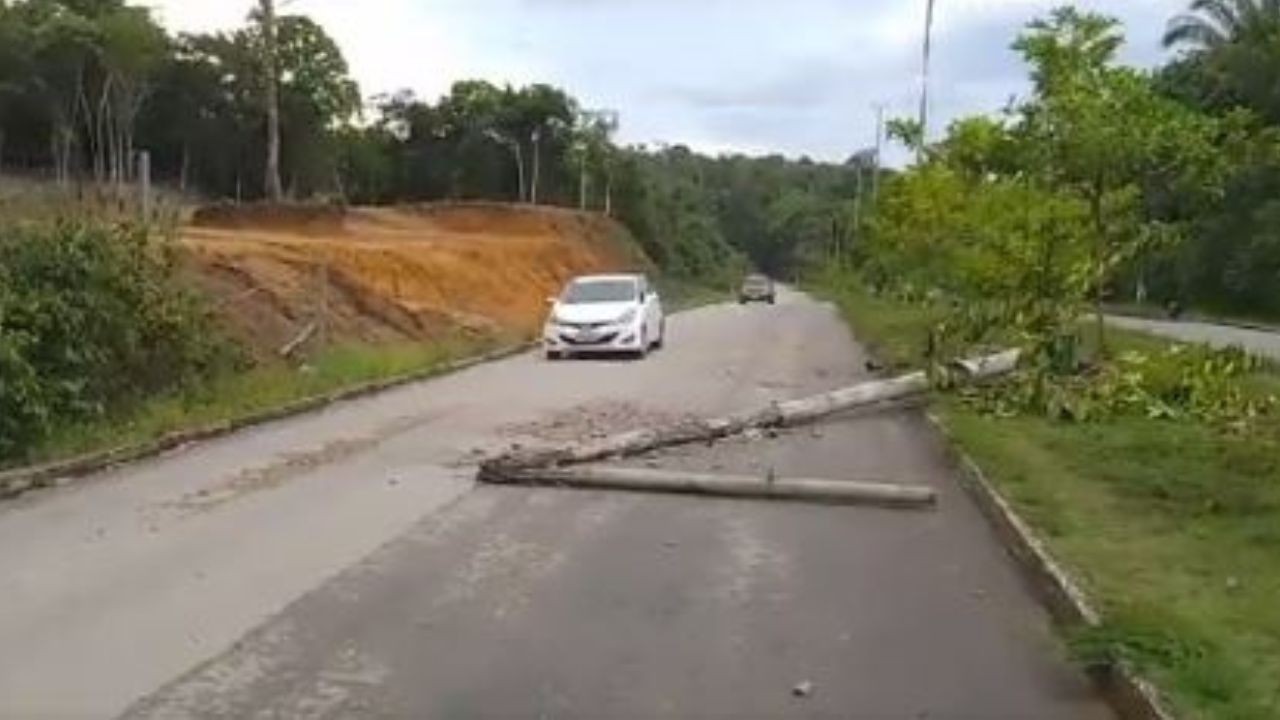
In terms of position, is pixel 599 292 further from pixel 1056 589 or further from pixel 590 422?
pixel 1056 589

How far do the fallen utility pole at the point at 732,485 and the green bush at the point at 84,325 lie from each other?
4.20 metres

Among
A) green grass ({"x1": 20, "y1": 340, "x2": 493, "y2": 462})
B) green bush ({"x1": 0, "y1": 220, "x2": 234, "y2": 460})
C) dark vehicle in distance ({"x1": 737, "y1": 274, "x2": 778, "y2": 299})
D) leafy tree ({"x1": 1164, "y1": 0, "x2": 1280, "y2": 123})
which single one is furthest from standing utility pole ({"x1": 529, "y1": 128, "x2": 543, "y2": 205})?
green bush ({"x1": 0, "y1": 220, "x2": 234, "y2": 460})

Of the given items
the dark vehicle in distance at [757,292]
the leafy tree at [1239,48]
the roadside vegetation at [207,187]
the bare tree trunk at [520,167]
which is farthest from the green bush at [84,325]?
the bare tree trunk at [520,167]

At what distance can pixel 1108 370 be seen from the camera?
20062 millimetres

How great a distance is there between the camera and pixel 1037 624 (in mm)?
8898

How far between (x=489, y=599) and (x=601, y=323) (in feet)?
75.2

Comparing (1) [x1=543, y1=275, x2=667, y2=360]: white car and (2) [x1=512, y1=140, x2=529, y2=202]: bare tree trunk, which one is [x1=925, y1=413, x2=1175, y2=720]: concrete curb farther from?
(2) [x1=512, y1=140, x2=529, y2=202]: bare tree trunk

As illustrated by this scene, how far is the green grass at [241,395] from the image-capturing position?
15586mm

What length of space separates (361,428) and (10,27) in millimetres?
51901

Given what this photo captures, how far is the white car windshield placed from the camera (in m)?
33.5

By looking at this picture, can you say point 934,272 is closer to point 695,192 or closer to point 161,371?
point 161,371

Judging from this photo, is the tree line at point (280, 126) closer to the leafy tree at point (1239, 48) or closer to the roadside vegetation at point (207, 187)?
the roadside vegetation at point (207, 187)

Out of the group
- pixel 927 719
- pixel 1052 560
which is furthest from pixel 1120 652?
pixel 1052 560

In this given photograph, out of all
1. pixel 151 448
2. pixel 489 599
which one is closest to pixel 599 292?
pixel 151 448
